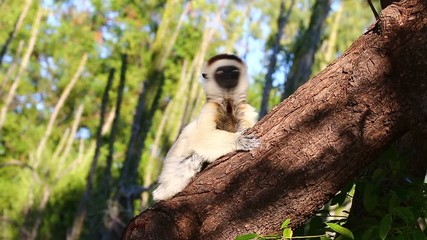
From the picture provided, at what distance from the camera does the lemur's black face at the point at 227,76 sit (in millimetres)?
4602

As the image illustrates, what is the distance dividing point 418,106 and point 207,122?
4.89 ft

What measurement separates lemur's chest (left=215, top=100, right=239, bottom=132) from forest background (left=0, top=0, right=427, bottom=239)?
1009 millimetres

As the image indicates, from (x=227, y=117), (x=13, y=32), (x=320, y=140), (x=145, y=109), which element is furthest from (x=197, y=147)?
(x=13, y=32)

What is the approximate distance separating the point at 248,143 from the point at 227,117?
1.24 m

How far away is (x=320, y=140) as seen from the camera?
308 centimetres

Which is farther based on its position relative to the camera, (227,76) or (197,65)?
(197,65)

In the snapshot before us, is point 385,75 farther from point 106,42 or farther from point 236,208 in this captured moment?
point 106,42

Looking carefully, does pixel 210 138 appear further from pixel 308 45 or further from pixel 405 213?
pixel 308 45

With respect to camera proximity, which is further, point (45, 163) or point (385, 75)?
point (45, 163)

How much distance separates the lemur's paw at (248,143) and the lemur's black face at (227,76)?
135 cm

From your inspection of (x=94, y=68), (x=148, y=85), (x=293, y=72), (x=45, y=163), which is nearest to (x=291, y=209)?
(x=293, y=72)

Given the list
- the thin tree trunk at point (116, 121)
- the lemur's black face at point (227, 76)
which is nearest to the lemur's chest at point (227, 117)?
the lemur's black face at point (227, 76)

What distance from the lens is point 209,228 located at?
313cm

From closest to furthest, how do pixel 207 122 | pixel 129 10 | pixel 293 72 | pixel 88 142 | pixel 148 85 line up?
pixel 207 122 < pixel 293 72 < pixel 148 85 < pixel 129 10 < pixel 88 142
